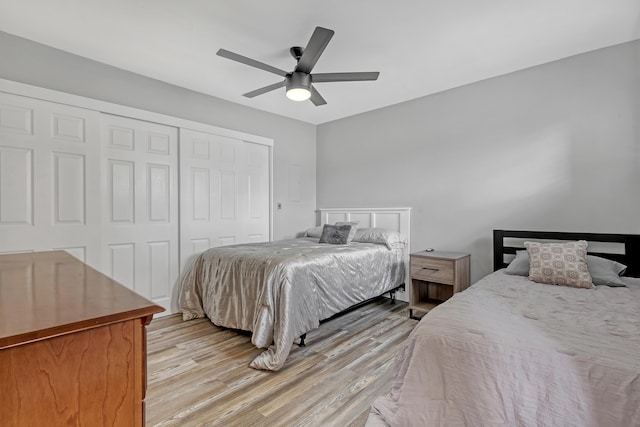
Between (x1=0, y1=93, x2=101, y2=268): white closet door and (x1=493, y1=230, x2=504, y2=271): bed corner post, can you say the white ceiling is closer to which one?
(x1=0, y1=93, x2=101, y2=268): white closet door

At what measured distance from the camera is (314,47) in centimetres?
210

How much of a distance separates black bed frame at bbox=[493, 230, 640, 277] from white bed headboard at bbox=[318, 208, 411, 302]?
1.09 m

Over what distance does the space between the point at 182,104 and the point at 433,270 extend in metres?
3.39

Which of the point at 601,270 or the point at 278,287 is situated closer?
the point at 601,270

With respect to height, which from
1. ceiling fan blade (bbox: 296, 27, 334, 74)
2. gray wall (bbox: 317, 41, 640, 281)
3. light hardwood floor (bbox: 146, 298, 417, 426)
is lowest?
light hardwood floor (bbox: 146, 298, 417, 426)

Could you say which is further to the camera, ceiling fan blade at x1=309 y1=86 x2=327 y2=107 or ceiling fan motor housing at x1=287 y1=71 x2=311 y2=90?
ceiling fan blade at x1=309 y1=86 x2=327 y2=107

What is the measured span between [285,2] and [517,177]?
269cm

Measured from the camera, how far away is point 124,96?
311 centimetres

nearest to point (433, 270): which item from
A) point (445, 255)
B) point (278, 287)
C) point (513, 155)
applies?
point (445, 255)

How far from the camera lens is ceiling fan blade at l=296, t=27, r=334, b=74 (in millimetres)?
1921

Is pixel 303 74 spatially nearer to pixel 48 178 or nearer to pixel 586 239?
pixel 48 178

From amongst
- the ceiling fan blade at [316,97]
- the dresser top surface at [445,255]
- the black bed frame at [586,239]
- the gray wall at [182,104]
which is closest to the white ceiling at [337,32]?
the gray wall at [182,104]

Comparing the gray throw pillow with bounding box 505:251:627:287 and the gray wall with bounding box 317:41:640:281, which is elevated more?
the gray wall with bounding box 317:41:640:281

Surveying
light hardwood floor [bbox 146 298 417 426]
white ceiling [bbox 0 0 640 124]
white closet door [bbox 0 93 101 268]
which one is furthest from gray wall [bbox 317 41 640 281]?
white closet door [bbox 0 93 101 268]
